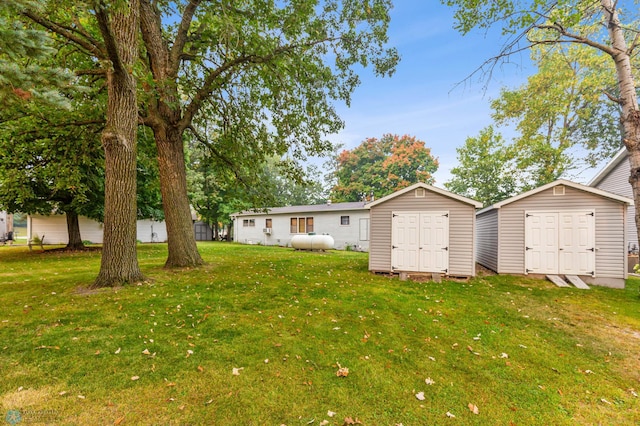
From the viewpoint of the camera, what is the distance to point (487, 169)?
21.9 meters

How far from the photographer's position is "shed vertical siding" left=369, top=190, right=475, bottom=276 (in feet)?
27.0

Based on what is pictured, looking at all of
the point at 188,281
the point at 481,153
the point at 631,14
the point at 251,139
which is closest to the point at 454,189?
the point at 481,153

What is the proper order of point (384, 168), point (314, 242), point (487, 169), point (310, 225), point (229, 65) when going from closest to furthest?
1. point (229, 65)
2. point (314, 242)
3. point (310, 225)
4. point (487, 169)
5. point (384, 168)

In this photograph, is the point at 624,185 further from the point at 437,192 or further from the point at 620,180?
the point at 437,192

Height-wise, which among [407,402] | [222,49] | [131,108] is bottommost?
[407,402]

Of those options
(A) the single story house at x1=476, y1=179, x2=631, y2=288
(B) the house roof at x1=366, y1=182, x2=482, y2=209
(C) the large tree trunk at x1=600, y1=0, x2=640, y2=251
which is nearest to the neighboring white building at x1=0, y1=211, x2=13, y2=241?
(B) the house roof at x1=366, y1=182, x2=482, y2=209

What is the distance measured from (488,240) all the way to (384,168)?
19831 millimetres

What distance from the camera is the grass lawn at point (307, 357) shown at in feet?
7.91

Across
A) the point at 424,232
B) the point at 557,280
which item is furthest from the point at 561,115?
the point at 424,232

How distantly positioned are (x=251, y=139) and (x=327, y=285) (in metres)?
5.63

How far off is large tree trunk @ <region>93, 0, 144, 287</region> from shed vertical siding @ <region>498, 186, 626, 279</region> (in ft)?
35.7

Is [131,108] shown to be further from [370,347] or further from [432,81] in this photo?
[432,81]

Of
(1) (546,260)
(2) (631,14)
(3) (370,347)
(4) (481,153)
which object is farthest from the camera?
(4) (481,153)

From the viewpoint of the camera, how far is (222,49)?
771cm
